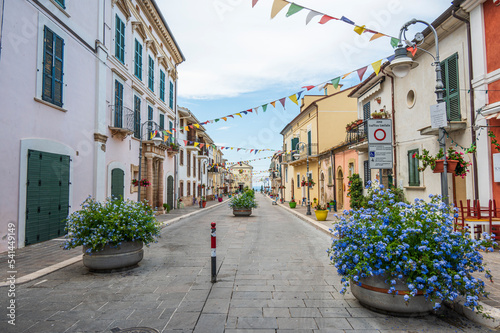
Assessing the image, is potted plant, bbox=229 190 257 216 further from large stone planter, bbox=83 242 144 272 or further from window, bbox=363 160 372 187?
large stone planter, bbox=83 242 144 272

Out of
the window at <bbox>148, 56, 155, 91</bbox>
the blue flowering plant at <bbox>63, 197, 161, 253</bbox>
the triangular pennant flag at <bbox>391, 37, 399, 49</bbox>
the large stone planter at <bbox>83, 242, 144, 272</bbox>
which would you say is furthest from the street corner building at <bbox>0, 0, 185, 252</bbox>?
the triangular pennant flag at <bbox>391, 37, 399, 49</bbox>

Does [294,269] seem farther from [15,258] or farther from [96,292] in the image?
[15,258]

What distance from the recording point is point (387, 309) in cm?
379

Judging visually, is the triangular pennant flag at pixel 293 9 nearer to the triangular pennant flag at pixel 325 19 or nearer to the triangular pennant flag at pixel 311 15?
the triangular pennant flag at pixel 311 15

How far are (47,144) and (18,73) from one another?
2081mm

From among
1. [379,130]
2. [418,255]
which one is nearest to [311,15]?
[379,130]

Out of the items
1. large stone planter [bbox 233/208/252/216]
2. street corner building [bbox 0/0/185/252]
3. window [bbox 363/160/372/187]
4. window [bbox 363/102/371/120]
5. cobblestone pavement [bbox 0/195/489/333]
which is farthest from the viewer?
large stone planter [bbox 233/208/252/216]

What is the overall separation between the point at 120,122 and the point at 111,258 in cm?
1010

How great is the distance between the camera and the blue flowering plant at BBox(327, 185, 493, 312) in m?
3.46

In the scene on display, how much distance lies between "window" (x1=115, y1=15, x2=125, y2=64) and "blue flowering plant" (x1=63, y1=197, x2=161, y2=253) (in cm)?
1066

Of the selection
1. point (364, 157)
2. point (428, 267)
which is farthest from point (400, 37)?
point (364, 157)

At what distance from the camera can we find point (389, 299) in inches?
148

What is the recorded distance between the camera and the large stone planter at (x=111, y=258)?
5.64 meters

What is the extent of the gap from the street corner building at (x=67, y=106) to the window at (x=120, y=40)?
0.15 feet
